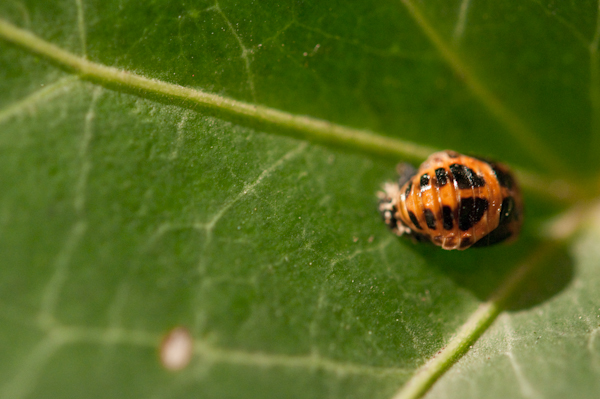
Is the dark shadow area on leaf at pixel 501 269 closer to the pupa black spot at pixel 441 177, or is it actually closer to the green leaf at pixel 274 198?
the green leaf at pixel 274 198

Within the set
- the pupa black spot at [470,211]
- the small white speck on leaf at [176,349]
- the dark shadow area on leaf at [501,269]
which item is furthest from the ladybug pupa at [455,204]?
the small white speck on leaf at [176,349]

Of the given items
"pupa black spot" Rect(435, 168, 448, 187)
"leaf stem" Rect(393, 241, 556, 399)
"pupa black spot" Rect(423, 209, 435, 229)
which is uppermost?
"pupa black spot" Rect(435, 168, 448, 187)

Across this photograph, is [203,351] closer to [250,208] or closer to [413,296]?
[250,208]

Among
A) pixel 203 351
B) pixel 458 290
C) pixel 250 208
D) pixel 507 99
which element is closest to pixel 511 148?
pixel 507 99

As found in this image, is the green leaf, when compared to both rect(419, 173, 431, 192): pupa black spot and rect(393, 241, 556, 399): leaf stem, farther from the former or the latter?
rect(419, 173, 431, 192): pupa black spot

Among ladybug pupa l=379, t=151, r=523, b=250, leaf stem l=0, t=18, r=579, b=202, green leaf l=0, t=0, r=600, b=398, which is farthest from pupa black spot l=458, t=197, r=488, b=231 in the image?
leaf stem l=0, t=18, r=579, b=202

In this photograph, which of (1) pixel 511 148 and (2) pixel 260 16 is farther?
(1) pixel 511 148

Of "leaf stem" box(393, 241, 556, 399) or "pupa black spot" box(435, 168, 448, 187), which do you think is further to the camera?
"pupa black spot" box(435, 168, 448, 187)
